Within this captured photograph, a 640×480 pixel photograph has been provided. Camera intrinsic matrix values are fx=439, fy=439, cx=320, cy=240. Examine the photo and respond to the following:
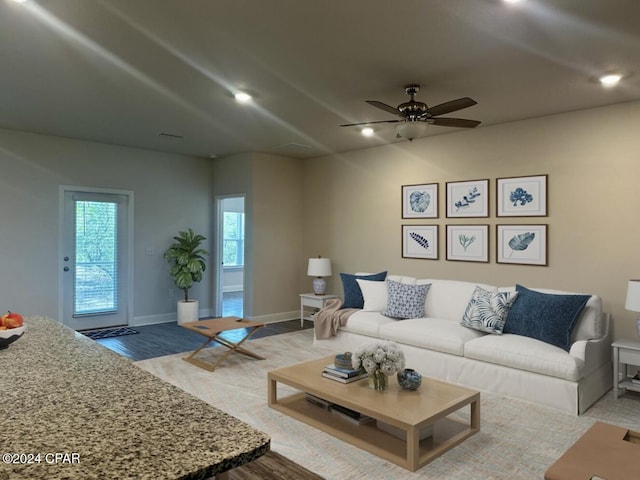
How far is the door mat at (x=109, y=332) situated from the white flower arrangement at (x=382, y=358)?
434cm

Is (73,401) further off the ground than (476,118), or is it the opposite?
(476,118)

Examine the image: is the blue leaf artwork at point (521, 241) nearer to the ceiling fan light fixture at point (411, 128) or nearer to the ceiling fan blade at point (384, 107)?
the ceiling fan light fixture at point (411, 128)

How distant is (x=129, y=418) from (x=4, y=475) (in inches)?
12.2

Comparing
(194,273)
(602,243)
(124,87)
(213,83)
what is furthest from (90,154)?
(602,243)

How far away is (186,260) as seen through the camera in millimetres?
6836

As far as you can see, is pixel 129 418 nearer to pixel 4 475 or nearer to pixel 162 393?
pixel 162 393

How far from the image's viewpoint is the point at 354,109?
4.62 metres

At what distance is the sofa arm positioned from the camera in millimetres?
3531

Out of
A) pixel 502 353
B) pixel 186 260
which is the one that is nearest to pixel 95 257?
pixel 186 260

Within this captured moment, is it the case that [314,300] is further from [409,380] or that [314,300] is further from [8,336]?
[8,336]

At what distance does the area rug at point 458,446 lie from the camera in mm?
2621

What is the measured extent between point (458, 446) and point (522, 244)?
9.28 ft

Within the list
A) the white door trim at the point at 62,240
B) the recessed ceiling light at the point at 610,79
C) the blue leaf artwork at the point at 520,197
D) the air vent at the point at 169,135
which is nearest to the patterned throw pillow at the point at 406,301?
the blue leaf artwork at the point at 520,197

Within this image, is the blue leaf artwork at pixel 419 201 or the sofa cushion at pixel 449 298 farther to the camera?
the blue leaf artwork at pixel 419 201
